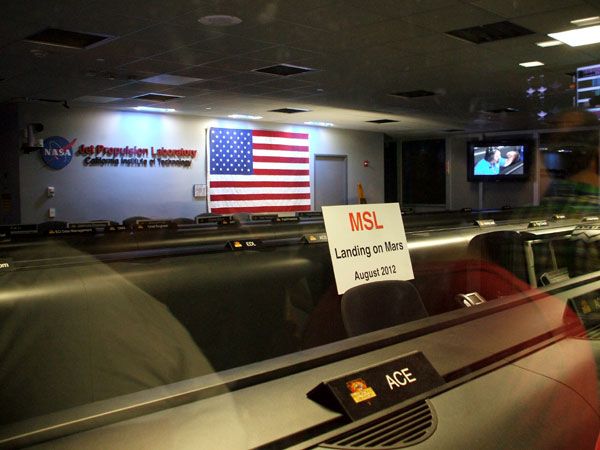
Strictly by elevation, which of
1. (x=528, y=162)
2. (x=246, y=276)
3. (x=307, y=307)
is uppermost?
(x=528, y=162)

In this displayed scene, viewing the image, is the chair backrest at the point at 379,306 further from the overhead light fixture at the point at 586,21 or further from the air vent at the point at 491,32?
the overhead light fixture at the point at 586,21

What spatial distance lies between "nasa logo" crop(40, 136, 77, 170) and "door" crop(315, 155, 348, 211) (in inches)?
201

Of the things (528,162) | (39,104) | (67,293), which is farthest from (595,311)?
(528,162)

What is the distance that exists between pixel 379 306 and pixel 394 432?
139cm

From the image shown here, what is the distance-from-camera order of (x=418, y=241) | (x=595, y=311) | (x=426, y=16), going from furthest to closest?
(x=426, y=16)
(x=418, y=241)
(x=595, y=311)

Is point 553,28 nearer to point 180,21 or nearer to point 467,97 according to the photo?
point 180,21

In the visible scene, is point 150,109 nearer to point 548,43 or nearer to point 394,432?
point 548,43

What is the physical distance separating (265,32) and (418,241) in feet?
7.79

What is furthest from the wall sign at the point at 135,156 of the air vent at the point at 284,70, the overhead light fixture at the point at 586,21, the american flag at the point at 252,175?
the overhead light fixture at the point at 586,21

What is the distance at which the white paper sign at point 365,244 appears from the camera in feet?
8.54

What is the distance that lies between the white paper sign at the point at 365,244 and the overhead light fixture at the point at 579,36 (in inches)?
138

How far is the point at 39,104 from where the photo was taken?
29.1 feet

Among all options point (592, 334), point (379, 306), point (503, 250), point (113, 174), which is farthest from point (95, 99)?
point (592, 334)

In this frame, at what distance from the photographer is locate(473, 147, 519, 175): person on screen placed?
45.8 feet
